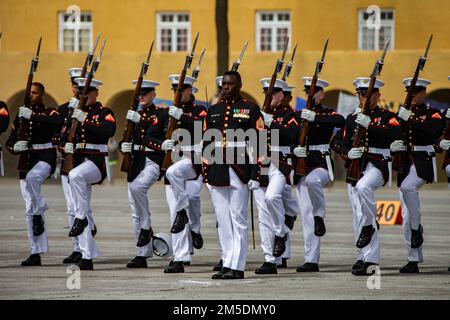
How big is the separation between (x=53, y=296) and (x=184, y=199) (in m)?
3.34

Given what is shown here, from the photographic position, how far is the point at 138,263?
16984 mm

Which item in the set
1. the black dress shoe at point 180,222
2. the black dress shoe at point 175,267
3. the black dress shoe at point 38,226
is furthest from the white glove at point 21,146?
the black dress shoe at point 175,267

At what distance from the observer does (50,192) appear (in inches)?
1500

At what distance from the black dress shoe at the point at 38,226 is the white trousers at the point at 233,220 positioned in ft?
9.08

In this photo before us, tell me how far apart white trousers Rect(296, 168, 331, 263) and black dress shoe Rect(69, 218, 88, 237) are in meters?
2.50

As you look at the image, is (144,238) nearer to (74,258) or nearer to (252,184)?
Answer: (74,258)

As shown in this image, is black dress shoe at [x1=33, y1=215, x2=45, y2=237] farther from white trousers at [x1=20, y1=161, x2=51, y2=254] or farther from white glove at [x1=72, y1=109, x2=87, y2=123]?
white glove at [x1=72, y1=109, x2=87, y2=123]

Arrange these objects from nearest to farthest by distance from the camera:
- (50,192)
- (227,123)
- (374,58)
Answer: (227,123), (50,192), (374,58)

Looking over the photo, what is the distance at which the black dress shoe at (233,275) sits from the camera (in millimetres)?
15391

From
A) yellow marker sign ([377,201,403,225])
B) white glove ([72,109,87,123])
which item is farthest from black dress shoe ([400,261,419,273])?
yellow marker sign ([377,201,403,225])

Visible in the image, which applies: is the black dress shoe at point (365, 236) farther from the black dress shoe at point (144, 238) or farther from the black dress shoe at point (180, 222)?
the black dress shoe at point (144, 238)

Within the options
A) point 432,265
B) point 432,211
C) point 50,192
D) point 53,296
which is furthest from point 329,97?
point 53,296
